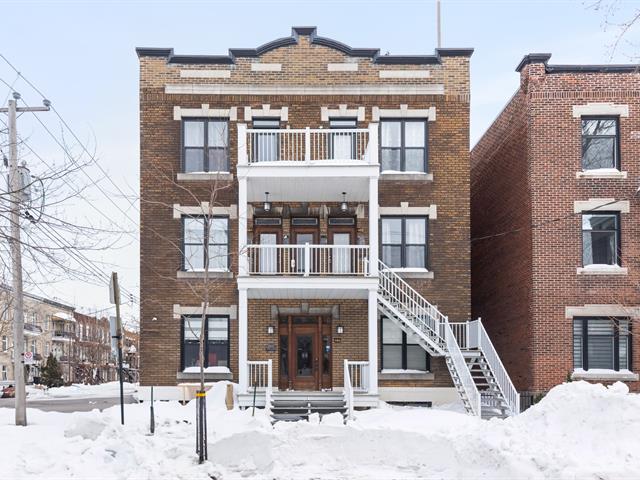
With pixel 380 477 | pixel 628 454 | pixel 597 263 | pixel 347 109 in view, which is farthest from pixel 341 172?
pixel 628 454

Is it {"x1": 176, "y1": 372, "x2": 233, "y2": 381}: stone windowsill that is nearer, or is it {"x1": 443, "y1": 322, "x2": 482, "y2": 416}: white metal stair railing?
{"x1": 443, "y1": 322, "x2": 482, "y2": 416}: white metal stair railing

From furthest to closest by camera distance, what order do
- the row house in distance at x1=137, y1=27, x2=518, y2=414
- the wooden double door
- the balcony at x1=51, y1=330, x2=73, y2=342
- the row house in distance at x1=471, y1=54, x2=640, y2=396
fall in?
the balcony at x1=51, y1=330, x2=73, y2=342 < the wooden double door < the row house in distance at x1=137, y1=27, x2=518, y2=414 < the row house in distance at x1=471, y1=54, x2=640, y2=396

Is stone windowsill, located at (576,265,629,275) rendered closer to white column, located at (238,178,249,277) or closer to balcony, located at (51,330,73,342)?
white column, located at (238,178,249,277)

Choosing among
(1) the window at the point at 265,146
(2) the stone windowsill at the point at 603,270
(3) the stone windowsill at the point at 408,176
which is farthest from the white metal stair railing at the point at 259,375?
(2) the stone windowsill at the point at 603,270

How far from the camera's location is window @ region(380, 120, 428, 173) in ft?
76.4

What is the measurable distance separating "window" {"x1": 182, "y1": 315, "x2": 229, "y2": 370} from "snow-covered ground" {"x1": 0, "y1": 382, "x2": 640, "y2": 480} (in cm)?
646

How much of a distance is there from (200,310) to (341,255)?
4595 mm

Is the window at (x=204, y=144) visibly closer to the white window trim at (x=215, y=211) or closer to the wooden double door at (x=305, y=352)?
the white window trim at (x=215, y=211)

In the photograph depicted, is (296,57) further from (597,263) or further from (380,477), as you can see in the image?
(380,477)

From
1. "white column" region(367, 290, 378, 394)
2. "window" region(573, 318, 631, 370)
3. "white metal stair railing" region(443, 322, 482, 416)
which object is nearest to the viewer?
"white metal stair railing" region(443, 322, 482, 416)

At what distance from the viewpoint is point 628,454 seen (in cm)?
1267

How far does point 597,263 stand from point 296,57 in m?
11.1

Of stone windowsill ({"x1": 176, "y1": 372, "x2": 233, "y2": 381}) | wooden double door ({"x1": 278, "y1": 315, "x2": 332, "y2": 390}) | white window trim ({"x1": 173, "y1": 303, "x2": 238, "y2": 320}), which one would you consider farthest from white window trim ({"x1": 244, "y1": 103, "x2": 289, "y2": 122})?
stone windowsill ({"x1": 176, "y1": 372, "x2": 233, "y2": 381})

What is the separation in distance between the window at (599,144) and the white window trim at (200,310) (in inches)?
451
